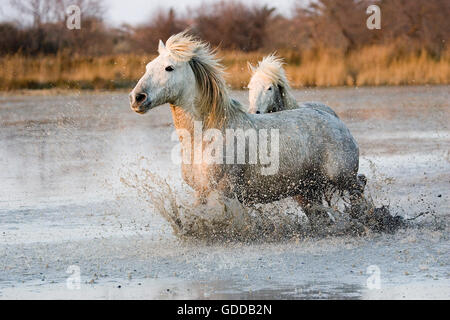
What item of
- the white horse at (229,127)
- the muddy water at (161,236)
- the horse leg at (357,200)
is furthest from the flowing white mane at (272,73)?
the horse leg at (357,200)

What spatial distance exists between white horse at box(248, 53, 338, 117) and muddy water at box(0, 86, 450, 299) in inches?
41.7

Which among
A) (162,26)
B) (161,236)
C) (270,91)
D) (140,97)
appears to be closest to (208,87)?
(140,97)

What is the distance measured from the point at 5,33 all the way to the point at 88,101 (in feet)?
35.0

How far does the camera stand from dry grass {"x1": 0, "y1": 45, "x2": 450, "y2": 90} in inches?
894

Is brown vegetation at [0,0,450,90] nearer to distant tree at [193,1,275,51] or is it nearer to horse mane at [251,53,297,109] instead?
distant tree at [193,1,275,51]

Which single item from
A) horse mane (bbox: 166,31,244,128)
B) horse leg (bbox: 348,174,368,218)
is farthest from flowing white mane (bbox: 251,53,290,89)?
horse mane (bbox: 166,31,244,128)

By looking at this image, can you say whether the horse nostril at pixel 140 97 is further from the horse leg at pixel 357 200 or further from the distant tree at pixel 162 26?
the distant tree at pixel 162 26

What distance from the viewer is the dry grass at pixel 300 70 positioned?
74.5ft

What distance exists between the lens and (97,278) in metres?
6.32

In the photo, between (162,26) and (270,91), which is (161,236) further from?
(162,26)

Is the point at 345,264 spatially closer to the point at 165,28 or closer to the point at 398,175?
the point at 398,175

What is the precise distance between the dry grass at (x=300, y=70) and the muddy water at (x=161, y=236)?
23.7ft
